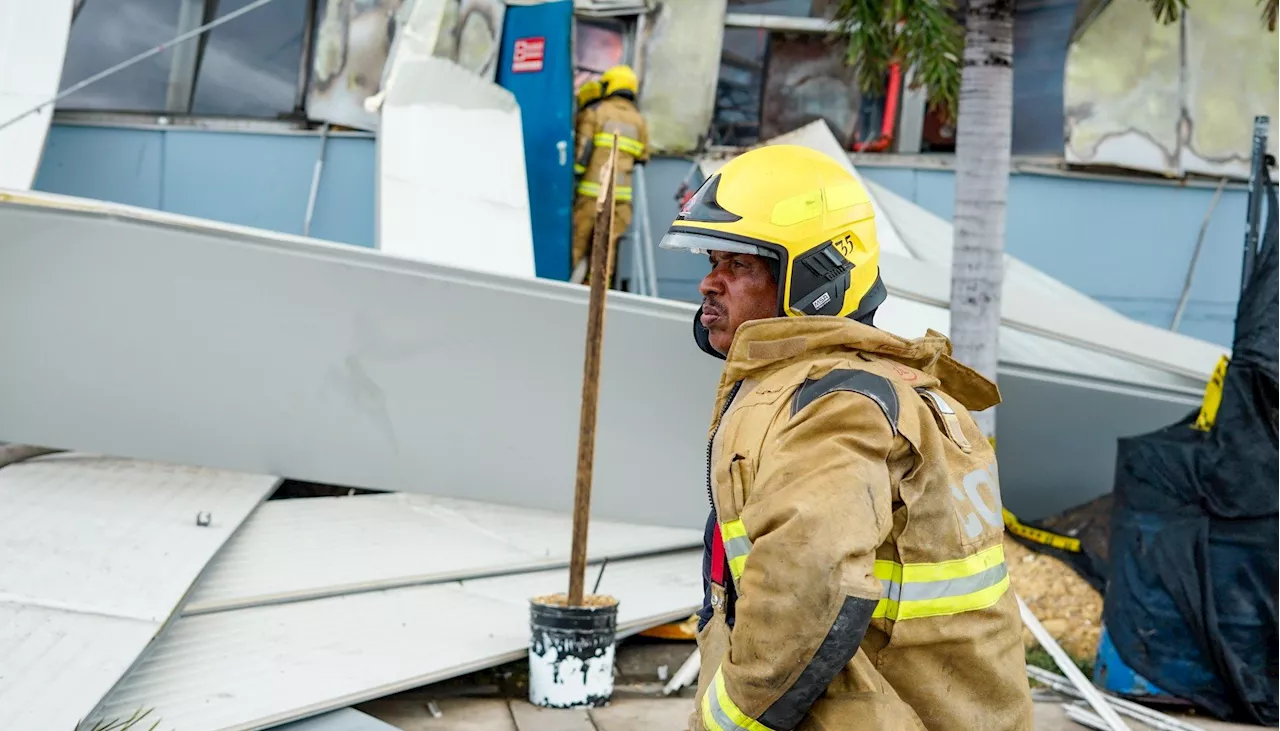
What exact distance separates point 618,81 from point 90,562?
4896 millimetres

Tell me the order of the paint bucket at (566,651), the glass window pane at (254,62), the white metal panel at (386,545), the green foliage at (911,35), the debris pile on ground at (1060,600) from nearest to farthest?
the paint bucket at (566,651), the white metal panel at (386,545), the debris pile on ground at (1060,600), the green foliage at (911,35), the glass window pane at (254,62)

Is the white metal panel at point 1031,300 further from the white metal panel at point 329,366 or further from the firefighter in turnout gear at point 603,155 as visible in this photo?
the white metal panel at point 329,366

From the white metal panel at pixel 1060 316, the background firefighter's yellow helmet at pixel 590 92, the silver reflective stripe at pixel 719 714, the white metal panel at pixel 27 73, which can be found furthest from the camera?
the background firefighter's yellow helmet at pixel 590 92

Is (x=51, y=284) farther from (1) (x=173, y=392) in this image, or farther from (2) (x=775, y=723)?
(2) (x=775, y=723)

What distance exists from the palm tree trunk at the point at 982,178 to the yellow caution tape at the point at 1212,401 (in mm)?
850

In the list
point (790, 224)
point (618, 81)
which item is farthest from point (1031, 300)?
point (790, 224)

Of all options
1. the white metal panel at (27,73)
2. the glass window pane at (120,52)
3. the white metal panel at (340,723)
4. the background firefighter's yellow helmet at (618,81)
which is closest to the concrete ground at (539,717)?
the white metal panel at (340,723)

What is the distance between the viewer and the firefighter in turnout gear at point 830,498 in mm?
1467

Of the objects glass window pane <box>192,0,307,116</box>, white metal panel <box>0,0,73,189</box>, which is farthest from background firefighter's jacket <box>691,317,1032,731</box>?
glass window pane <box>192,0,307,116</box>

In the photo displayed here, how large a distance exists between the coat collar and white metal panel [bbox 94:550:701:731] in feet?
6.92

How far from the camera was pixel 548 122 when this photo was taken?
7.84 meters

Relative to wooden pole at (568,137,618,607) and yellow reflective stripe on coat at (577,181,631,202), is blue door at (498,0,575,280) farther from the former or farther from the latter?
wooden pole at (568,137,618,607)

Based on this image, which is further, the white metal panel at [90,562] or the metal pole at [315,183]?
the metal pole at [315,183]

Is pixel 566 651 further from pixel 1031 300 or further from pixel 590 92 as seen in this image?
pixel 590 92
